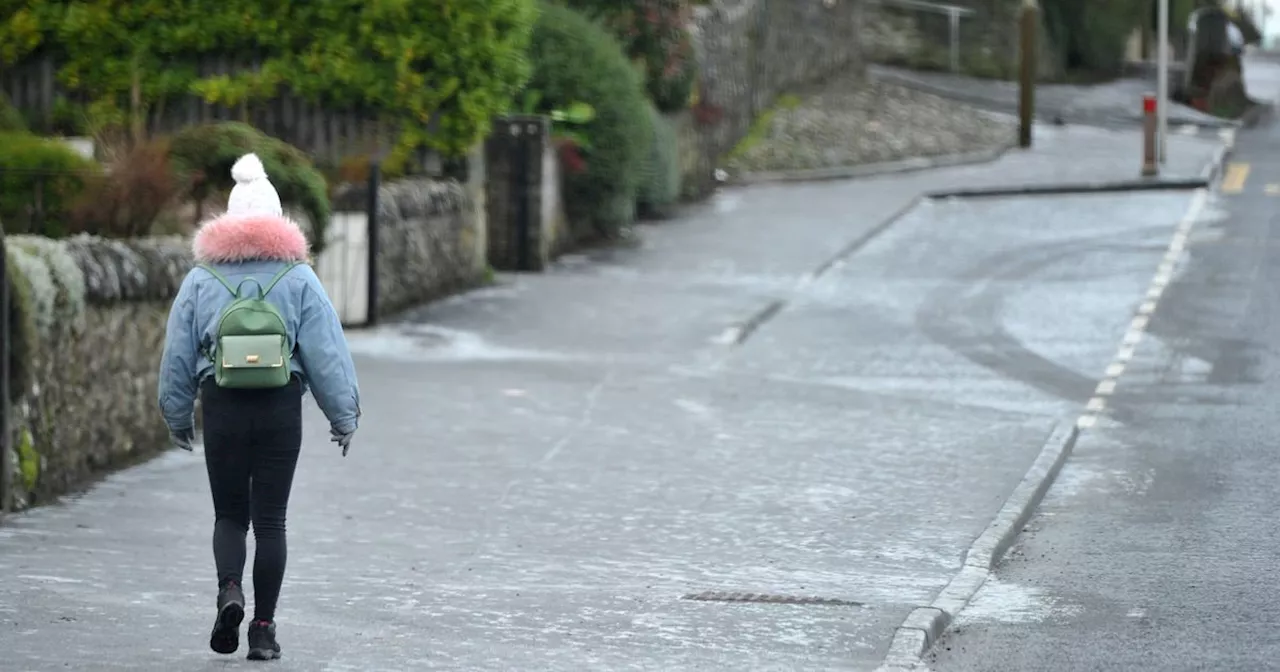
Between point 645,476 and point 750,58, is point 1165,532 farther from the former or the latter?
point 750,58

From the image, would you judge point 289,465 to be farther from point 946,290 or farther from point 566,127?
point 566,127

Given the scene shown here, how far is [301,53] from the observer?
20.9m

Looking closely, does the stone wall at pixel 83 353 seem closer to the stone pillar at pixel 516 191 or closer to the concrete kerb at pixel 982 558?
the concrete kerb at pixel 982 558

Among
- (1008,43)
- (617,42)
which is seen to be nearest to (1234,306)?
(617,42)

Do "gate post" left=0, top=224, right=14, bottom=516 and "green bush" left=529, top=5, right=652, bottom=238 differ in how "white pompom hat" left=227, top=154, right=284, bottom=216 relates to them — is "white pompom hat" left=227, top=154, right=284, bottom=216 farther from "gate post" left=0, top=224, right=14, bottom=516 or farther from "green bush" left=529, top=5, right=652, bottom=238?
"green bush" left=529, top=5, right=652, bottom=238

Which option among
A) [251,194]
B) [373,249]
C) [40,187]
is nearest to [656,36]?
[373,249]

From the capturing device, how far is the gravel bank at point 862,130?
31.3 meters

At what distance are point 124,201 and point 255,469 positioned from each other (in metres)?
7.14

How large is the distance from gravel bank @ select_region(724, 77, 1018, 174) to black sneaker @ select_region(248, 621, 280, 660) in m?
22.5

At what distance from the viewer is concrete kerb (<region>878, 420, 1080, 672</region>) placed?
8.51 meters

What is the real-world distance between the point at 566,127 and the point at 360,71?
323cm

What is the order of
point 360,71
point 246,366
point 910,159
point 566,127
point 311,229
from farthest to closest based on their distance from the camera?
point 910,159, point 566,127, point 360,71, point 311,229, point 246,366

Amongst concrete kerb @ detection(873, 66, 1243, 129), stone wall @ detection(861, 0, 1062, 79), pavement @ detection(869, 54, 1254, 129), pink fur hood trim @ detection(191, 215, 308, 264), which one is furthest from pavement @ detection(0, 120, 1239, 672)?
stone wall @ detection(861, 0, 1062, 79)

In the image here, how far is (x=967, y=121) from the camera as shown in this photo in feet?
116
